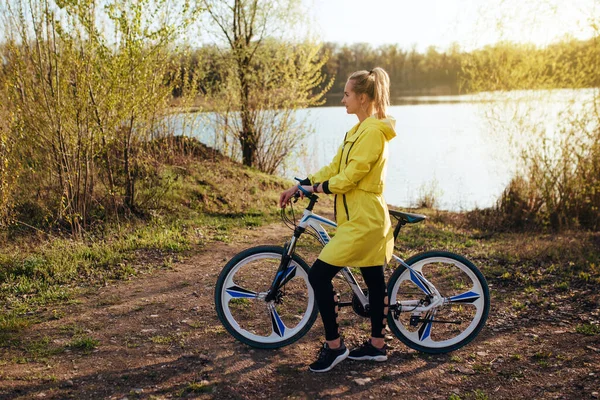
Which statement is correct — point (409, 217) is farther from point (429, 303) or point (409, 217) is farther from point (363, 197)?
point (429, 303)

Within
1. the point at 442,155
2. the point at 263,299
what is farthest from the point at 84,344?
the point at 442,155

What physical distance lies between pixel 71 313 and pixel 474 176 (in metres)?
12.6

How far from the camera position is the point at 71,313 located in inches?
181

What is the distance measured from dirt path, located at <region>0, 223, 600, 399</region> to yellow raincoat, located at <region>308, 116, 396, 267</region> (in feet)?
2.71

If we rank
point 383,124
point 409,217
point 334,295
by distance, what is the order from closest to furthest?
1. point 383,124
2. point 334,295
3. point 409,217

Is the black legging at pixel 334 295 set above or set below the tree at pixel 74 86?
below

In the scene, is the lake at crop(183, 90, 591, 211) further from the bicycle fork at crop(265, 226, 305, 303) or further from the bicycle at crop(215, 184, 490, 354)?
the bicycle fork at crop(265, 226, 305, 303)

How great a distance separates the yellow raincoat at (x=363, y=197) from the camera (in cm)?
325

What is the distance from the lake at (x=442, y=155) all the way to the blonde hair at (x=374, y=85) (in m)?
6.52

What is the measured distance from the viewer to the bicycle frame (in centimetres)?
363

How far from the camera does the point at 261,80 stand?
39.8ft

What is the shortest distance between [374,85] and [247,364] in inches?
80.3

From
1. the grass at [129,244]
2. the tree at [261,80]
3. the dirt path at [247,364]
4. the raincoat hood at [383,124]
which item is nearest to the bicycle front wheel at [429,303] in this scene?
the dirt path at [247,364]

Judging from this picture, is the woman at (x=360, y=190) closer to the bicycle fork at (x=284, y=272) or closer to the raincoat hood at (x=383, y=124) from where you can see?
the raincoat hood at (x=383, y=124)
